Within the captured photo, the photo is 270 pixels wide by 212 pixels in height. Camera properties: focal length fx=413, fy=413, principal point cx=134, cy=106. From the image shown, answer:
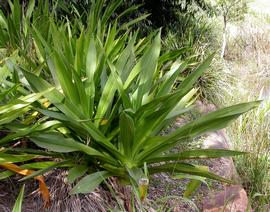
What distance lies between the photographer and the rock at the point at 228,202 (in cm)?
288

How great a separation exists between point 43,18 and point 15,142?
1.97m

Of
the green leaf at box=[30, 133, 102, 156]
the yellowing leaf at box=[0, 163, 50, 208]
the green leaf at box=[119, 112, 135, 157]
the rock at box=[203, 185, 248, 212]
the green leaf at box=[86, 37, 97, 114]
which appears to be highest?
the green leaf at box=[86, 37, 97, 114]

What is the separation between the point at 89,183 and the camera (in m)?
2.32

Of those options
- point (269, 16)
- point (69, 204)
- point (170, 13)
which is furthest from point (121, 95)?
point (269, 16)

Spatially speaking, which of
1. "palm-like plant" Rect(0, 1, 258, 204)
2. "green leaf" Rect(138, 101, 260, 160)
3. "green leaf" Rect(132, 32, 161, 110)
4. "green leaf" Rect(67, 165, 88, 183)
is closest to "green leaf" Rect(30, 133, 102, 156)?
"palm-like plant" Rect(0, 1, 258, 204)

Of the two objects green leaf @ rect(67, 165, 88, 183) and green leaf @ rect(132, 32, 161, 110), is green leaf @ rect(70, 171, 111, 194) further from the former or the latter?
green leaf @ rect(132, 32, 161, 110)

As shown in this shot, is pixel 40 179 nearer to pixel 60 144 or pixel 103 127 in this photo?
pixel 60 144

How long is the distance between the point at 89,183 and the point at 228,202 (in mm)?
1071

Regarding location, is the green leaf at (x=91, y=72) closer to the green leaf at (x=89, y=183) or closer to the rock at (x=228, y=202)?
the green leaf at (x=89, y=183)

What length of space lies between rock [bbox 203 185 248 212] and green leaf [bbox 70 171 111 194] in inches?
34.1

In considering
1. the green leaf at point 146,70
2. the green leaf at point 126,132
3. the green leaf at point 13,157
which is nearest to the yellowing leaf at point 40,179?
the green leaf at point 13,157

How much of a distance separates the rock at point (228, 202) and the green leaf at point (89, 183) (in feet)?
2.84

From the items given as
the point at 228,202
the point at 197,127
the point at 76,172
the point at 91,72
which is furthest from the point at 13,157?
the point at 228,202

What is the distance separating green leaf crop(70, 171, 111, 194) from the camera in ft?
7.34
